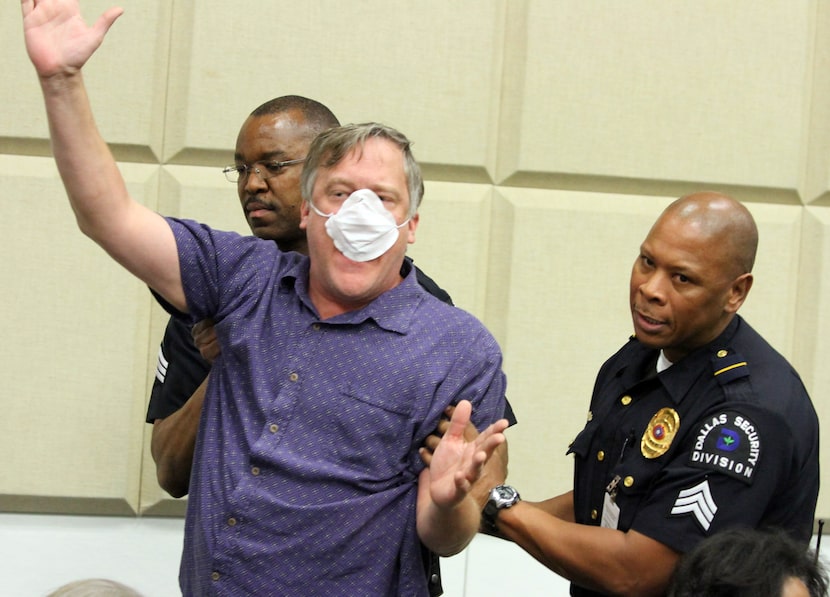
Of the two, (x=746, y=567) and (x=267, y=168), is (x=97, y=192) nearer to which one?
(x=267, y=168)

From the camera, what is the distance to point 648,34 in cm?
261

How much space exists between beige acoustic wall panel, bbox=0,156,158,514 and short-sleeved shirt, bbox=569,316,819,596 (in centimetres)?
115

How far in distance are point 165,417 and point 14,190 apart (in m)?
0.84

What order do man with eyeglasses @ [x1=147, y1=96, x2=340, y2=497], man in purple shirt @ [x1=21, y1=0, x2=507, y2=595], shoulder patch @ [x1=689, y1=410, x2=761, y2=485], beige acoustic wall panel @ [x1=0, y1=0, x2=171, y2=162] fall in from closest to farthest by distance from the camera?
man in purple shirt @ [x1=21, y1=0, x2=507, y2=595] → shoulder patch @ [x1=689, y1=410, x2=761, y2=485] → man with eyeglasses @ [x1=147, y1=96, x2=340, y2=497] → beige acoustic wall panel @ [x1=0, y1=0, x2=171, y2=162]

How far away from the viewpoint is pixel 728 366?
172cm

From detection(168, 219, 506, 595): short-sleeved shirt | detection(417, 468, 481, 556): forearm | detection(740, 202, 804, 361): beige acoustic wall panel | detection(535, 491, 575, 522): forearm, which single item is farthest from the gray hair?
detection(740, 202, 804, 361): beige acoustic wall panel

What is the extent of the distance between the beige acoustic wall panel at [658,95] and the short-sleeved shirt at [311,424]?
1.23 meters

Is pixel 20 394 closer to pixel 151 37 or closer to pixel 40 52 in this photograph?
pixel 151 37

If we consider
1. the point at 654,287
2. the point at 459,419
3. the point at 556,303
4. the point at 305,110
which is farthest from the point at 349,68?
the point at 459,419

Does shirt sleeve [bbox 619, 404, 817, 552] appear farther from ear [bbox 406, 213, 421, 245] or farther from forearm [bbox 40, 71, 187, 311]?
forearm [bbox 40, 71, 187, 311]

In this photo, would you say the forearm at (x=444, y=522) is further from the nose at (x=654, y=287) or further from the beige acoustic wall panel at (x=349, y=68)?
the beige acoustic wall panel at (x=349, y=68)

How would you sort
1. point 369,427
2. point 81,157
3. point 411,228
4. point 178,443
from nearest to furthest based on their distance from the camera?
point 81,157
point 369,427
point 411,228
point 178,443

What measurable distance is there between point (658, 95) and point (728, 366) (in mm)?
1074

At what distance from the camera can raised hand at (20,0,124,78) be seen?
1244mm
